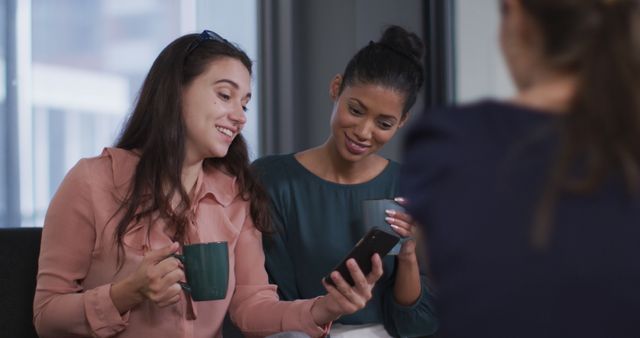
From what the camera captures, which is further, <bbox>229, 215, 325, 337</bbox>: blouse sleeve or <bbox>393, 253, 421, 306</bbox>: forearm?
<bbox>393, 253, 421, 306</bbox>: forearm

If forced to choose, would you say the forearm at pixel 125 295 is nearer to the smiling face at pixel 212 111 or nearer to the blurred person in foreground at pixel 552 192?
the smiling face at pixel 212 111

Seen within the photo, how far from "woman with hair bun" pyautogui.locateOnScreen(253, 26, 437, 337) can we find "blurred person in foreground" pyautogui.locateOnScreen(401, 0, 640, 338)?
102cm

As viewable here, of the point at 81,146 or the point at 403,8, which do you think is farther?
the point at 403,8

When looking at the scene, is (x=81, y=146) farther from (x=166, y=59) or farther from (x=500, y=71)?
(x=500, y=71)

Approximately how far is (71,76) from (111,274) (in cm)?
119

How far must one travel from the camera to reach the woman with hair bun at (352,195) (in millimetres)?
1831

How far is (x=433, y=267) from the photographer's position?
30.4 inches

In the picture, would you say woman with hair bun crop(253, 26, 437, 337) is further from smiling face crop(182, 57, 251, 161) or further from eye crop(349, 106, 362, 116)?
smiling face crop(182, 57, 251, 161)

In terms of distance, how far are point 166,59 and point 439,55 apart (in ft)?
5.00

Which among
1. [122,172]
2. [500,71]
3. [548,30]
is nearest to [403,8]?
[500,71]

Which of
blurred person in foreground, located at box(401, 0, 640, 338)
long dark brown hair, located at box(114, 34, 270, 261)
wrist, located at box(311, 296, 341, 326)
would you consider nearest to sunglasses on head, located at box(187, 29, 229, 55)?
long dark brown hair, located at box(114, 34, 270, 261)

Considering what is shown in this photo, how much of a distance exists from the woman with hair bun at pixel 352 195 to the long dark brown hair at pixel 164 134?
0.28m

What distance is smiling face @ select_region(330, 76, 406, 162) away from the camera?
1.83 meters

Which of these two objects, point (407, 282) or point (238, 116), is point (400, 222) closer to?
point (407, 282)
